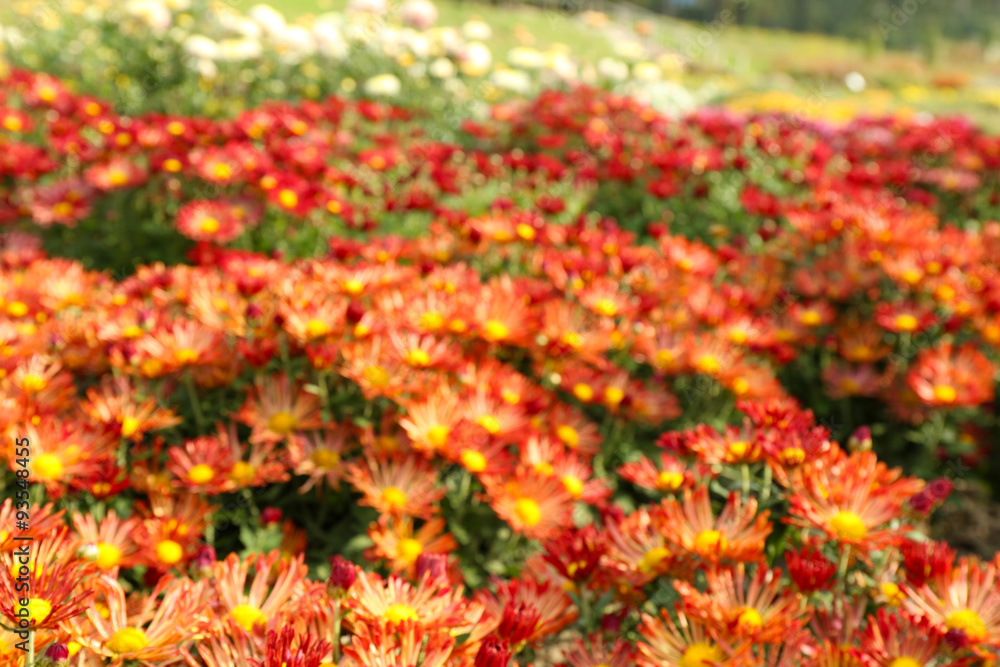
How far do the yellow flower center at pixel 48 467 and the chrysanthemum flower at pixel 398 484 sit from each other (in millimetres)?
605

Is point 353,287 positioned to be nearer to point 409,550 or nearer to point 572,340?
point 572,340

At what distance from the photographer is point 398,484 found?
1712mm

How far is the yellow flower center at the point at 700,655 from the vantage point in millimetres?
1170

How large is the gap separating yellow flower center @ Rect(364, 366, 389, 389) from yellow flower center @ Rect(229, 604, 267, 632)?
2.17 ft

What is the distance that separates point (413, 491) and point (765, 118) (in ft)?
16.5

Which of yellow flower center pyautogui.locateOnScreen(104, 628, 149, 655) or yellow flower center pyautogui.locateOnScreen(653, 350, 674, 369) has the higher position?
yellow flower center pyautogui.locateOnScreen(104, 628, 149, 655)

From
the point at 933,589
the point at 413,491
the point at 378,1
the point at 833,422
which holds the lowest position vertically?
the point at 833,422

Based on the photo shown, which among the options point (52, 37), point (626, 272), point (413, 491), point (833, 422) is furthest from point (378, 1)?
point (413, 491)

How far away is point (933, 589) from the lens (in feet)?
4.30

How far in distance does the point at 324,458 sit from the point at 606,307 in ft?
3.66

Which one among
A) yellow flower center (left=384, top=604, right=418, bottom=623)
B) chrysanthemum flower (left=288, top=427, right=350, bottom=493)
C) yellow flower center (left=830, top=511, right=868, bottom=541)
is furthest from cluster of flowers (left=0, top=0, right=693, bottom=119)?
yellow flower center (left=830, top=511, right=868, bottom=541)

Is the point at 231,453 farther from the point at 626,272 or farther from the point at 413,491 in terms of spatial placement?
the point at 626,272

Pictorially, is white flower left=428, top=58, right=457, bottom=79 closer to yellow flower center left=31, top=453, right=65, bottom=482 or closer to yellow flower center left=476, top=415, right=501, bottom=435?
yellow flower center left=476, top=415, right=501, bottom=435

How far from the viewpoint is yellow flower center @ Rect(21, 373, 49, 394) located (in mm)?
1738
